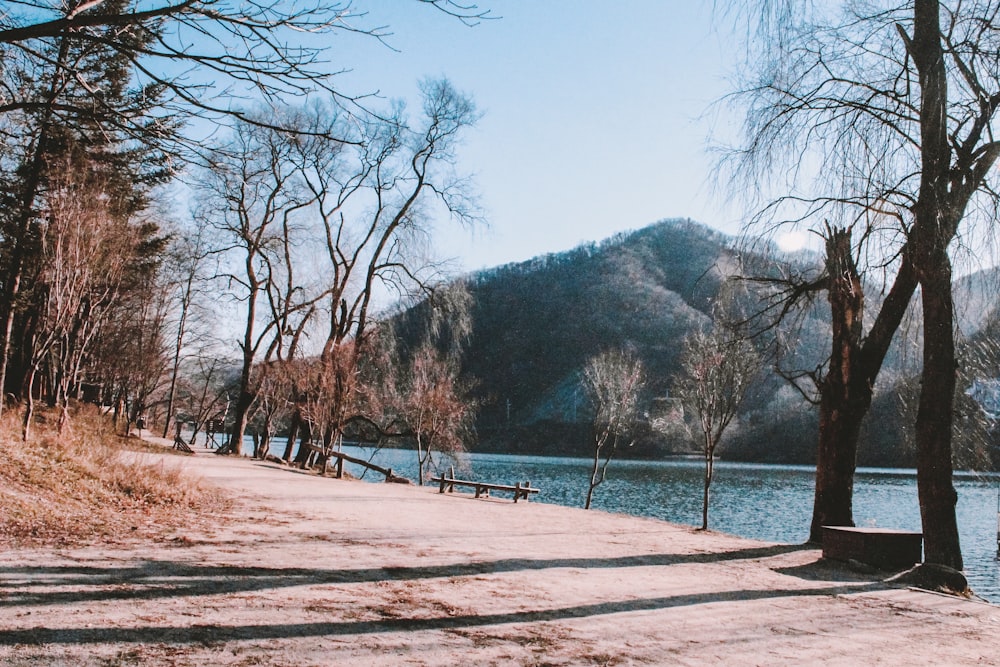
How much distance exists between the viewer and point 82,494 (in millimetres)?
8523

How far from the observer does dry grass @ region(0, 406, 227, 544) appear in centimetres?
714

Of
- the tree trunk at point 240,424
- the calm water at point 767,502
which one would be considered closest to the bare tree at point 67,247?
the tree trunk at point 240,424

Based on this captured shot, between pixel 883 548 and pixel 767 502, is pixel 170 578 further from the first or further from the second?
pixel 767 502

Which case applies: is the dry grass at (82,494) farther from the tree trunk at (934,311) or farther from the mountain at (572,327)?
the mountain at (572,327)

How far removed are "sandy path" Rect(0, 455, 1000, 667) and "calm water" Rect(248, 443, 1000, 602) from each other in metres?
9.14

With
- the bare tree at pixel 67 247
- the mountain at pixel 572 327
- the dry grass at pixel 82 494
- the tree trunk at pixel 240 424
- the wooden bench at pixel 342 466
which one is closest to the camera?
the dry grass at pixel 82 494

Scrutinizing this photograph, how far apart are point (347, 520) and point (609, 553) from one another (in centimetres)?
382

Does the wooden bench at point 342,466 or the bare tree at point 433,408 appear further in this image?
→ the bare tree at point 433,408

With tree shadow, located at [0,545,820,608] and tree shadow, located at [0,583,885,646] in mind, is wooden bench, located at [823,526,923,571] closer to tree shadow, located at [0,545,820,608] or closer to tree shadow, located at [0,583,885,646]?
tree shadow, located at [0,583,885,646]

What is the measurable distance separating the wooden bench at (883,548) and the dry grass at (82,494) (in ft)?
26.8

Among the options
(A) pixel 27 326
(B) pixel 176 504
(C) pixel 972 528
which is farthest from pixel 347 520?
(C) pixel 972 528

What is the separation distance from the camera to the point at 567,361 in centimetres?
11900

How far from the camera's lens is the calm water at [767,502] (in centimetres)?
2330

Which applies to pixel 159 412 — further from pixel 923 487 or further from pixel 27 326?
pixel 923 487
